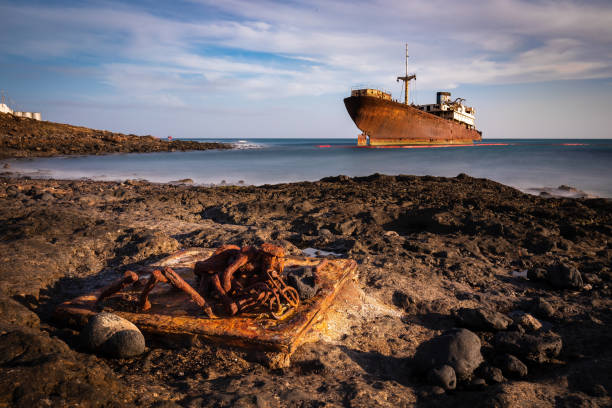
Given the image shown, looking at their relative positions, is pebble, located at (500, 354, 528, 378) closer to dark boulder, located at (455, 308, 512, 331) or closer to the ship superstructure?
dark boulder, located at (455, 308, 512, 331)

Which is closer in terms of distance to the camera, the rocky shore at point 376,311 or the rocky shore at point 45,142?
the rocky shore at point 376,311

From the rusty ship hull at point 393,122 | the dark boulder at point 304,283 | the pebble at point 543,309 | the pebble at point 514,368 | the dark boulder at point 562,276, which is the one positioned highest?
the rusty ship hull at point 393,122

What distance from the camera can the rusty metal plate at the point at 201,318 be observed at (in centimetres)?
272

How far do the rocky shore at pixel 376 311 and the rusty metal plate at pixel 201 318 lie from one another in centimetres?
14

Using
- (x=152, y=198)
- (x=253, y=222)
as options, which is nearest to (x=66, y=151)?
(x=152, y=198)

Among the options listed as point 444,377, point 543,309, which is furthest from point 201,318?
point 543,309

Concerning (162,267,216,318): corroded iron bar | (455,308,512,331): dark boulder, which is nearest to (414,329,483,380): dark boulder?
(455,308,512,331): dark boulder

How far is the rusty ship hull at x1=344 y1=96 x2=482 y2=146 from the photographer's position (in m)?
37.1

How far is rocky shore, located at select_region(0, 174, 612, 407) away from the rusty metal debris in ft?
1.24

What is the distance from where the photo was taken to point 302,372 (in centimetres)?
270

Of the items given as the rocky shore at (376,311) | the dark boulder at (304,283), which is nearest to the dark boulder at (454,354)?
the rocky shore at (376,311)

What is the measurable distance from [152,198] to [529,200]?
995 cm

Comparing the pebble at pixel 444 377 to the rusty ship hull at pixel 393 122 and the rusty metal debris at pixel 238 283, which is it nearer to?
the rusty metal debris at pixel 238 283

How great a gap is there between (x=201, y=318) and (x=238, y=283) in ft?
1.36
